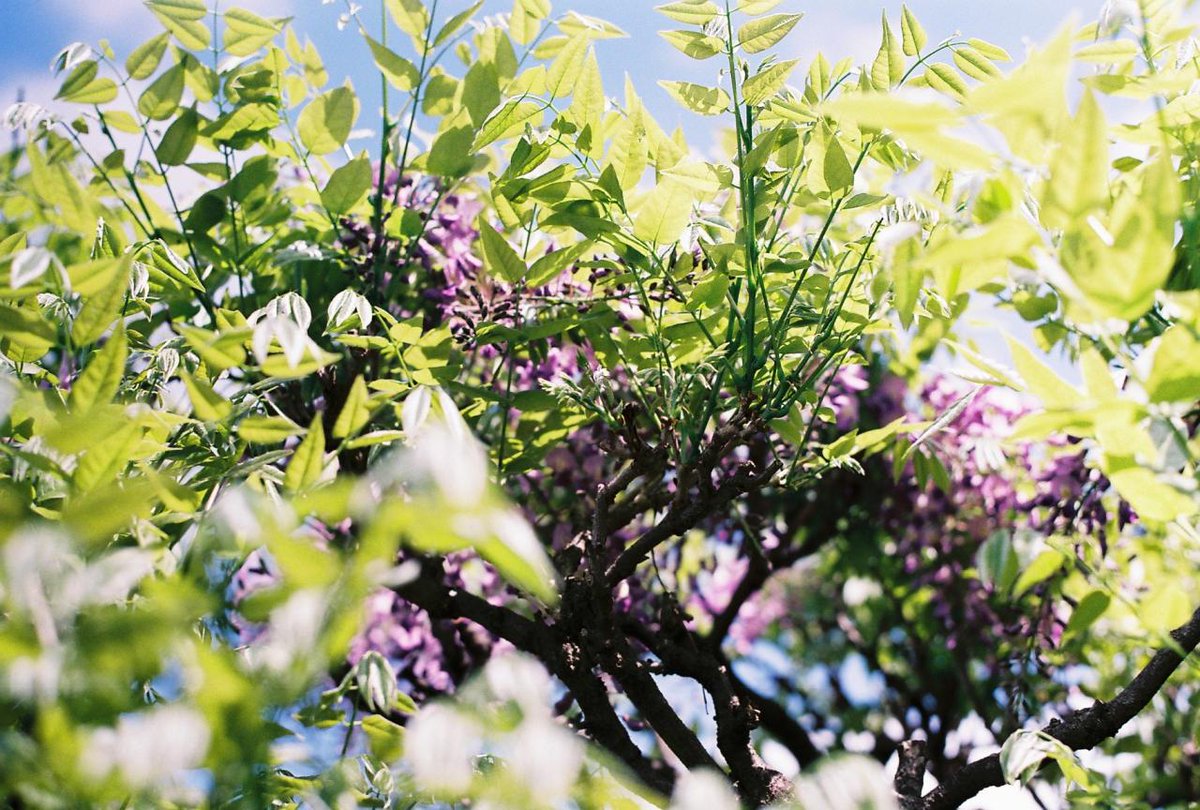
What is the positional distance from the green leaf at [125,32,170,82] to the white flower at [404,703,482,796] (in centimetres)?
96

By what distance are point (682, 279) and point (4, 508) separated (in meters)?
0.77

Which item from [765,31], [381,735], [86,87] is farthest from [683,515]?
[86,87]

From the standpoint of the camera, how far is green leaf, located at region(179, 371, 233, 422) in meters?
0.58

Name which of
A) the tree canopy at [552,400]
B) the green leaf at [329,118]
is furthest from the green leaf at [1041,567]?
the green leaf at [329,118]

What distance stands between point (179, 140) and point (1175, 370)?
109 cm

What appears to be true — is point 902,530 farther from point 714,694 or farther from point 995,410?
point 714,694

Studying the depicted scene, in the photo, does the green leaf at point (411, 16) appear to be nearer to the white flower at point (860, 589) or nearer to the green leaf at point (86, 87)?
the green leaf at point (86, 87)

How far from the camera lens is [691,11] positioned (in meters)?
0.91

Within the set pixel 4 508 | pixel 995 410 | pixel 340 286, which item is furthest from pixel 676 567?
pixel 4 508

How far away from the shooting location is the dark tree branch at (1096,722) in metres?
0.88

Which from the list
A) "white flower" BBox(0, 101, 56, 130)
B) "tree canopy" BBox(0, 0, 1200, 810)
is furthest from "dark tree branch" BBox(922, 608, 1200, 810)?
"white flower" BBox(0, 101, 56, 130)

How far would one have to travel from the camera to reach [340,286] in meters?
1.31

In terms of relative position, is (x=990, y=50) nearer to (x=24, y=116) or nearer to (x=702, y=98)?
(x=702, y=98)

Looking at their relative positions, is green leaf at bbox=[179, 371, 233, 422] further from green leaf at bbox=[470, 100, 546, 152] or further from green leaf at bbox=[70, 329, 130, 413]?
green leaf at bbox=[470, 100, 546, 152]
